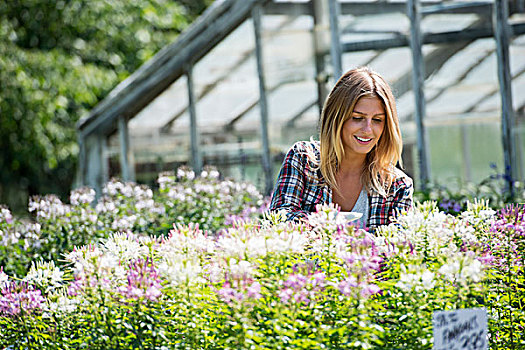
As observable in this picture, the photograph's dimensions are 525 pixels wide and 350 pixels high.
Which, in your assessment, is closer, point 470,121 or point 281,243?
point 281,243

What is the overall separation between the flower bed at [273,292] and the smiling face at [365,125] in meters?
0.48

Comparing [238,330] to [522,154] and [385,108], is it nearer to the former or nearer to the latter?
[385,108]

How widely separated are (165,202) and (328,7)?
260cm

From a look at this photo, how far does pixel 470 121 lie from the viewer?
6.25m

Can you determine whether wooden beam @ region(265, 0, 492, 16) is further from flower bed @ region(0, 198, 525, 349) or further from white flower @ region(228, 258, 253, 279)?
white flower @ region(228, 258, 253, 279)

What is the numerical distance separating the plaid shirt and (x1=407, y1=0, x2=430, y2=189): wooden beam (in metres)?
3.39

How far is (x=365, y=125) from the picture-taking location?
3.00 metres

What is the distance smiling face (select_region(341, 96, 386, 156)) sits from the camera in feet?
9.80

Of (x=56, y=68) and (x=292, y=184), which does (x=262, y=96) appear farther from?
(x=56, y=68)

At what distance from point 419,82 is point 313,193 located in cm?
359

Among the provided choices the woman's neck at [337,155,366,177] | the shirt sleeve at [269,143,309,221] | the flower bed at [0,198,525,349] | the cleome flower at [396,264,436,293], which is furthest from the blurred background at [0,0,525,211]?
the cleome flower at [396,264,436,293]

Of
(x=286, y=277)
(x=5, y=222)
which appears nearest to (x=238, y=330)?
(x=286, y=277)

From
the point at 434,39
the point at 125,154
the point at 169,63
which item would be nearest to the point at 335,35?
the point at 434,39

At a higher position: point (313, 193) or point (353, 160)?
point (353, 160)
